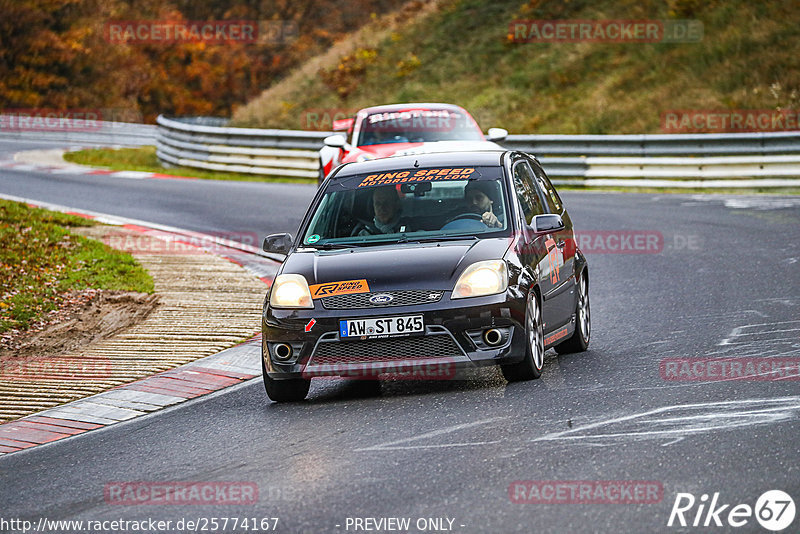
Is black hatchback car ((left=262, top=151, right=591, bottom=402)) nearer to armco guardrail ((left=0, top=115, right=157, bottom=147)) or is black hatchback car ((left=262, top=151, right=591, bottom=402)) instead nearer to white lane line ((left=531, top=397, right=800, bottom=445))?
white lane line ((left=531, top=397, right=800, bottom=445))

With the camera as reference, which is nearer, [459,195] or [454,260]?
[454,260]

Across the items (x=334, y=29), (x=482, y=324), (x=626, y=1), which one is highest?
(x=482, y=324)

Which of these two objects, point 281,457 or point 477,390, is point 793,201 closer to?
point 477,390

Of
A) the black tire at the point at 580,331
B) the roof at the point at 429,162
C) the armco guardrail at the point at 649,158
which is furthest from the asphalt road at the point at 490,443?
the armco guardrail at the point at 649,158

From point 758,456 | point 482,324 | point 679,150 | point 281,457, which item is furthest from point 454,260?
point 679,150

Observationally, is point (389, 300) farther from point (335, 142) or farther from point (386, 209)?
point (335, 142)

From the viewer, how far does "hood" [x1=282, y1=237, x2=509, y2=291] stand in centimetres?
819

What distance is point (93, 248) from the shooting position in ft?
51.8

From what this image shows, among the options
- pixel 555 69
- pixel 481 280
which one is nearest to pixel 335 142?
pixel 481 280

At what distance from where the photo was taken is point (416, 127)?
1820cm

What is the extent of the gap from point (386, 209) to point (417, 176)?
1.27ft

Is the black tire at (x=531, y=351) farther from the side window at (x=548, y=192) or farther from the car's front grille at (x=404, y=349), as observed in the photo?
the side window at (x=548, y=192)

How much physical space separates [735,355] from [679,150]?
15364mm

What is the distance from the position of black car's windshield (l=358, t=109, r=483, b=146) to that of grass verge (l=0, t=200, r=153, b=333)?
4361 millimetres
